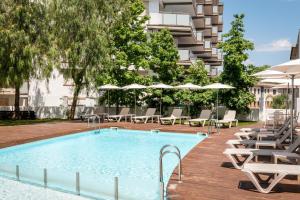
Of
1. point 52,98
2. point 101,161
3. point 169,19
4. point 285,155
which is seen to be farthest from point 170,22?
point 285,155

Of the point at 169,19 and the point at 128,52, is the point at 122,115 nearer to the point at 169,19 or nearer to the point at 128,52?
the point at 128,52

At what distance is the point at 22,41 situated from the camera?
23.7 m

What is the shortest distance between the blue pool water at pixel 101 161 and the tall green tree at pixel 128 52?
23.0 ft

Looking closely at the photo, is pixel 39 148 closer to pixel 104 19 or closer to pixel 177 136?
pixel 177 136

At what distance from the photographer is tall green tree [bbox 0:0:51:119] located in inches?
921

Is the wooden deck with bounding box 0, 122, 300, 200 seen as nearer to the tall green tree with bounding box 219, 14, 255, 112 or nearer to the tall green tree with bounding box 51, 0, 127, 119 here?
the tall green tree with bounding box 219, 14, 255, 112

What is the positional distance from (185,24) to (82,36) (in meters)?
15.4

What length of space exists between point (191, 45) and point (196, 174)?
39.0 meters

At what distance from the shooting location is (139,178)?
10836 millimetres

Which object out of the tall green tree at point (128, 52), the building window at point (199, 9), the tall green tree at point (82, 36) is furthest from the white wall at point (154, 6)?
the building window at point (199, 9)

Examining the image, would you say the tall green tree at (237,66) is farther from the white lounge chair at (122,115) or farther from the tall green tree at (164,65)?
the white lounge chair at (122,115)

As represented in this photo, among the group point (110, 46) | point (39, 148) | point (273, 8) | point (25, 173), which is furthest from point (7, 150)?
point (273, 8)

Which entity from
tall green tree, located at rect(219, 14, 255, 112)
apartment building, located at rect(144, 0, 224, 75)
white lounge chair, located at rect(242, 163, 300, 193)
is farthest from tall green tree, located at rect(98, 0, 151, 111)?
white lounge chair, located at rect(242, 163, 300, 193)

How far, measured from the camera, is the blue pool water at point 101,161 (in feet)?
27.1
